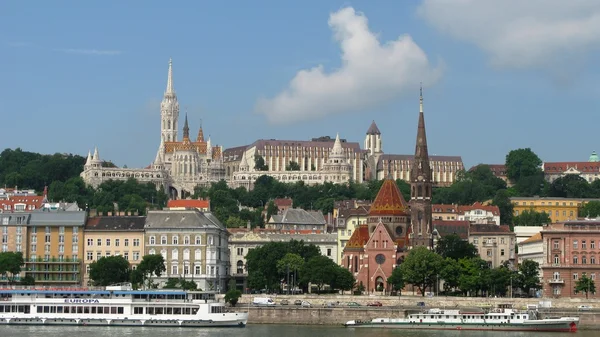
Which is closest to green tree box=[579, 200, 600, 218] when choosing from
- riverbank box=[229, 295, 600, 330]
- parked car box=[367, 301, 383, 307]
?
riverbank box=[229, 295, 600, 330]

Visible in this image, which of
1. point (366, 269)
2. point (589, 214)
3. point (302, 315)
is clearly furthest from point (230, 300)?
point (589, 214)

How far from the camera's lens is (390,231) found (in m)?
139

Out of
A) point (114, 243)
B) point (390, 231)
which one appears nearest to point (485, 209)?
point (390, 231)

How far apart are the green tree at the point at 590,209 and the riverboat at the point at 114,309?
88144 mm

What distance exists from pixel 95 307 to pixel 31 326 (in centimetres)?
459

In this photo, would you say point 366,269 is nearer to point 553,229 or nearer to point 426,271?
point 426,271

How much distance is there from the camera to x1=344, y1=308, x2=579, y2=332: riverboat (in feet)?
Answer: 335

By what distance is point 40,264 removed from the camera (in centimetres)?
12738

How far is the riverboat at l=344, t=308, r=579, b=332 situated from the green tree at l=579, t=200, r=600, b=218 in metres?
78.4

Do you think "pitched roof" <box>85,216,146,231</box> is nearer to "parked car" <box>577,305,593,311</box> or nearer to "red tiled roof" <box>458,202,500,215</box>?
"parked car" <box>577,305,593,311</box>

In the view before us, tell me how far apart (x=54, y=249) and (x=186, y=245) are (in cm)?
1157

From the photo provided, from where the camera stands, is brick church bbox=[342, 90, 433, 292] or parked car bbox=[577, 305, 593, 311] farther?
brick church bbox=[342, 90, 433, 292]

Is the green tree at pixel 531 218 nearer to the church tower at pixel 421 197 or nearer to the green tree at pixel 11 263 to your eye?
the church tower at pixel 421 197

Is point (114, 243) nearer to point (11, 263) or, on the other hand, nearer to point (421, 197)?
point (11, 263)
